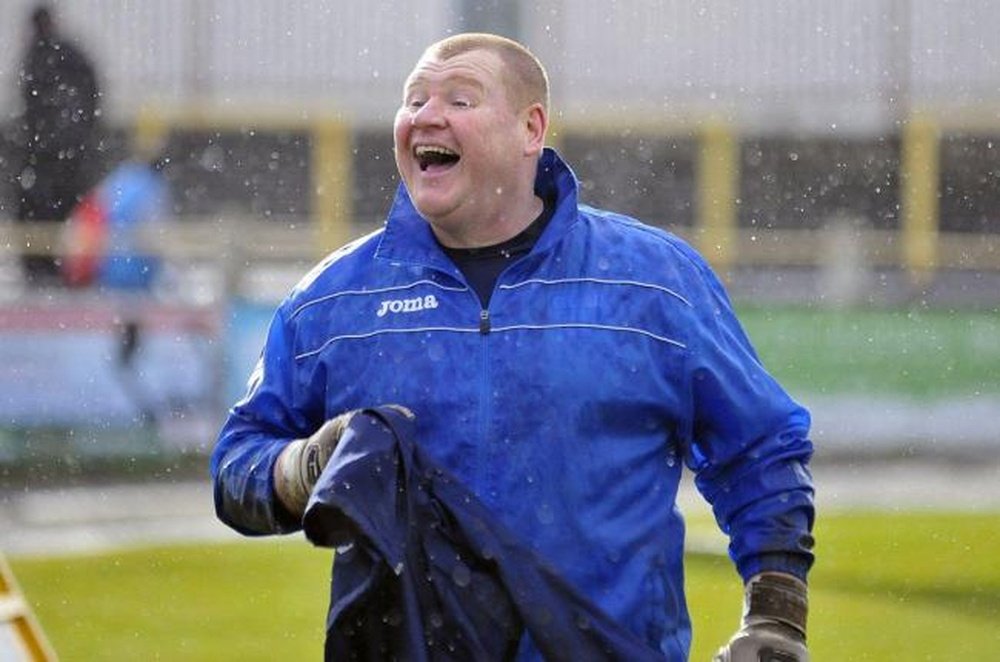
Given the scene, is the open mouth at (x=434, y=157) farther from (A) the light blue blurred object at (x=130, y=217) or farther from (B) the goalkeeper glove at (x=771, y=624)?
(A) the light blue blurred object at (x=130, y=217)

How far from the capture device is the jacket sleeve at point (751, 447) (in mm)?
3682

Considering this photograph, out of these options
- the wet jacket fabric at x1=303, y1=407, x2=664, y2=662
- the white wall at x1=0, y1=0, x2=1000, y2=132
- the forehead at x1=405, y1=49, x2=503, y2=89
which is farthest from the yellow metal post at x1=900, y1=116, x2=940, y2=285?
the wet jacket fabric at x1=303, y1=407, x2=664, y2=662

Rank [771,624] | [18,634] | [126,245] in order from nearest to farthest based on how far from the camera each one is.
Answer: [771,624], [18,634], [126,245]

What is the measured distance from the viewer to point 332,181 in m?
15.8

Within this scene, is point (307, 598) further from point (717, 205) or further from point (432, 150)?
point (717, 205)

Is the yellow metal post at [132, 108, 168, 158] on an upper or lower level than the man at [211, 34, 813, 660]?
lower

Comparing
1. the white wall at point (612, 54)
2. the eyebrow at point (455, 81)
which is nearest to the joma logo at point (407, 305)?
the eyebrow at point (455, 81)

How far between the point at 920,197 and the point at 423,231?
42.5 ft

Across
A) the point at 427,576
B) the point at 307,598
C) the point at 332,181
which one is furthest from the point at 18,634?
the point at 332,181


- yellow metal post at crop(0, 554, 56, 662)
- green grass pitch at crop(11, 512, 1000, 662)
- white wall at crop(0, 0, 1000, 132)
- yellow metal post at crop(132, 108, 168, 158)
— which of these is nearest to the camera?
yellow metal post at crop(0, 554, 56, 662)

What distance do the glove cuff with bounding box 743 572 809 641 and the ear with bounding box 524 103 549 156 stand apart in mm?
794

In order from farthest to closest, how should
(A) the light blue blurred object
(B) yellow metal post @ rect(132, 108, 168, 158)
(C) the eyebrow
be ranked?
(B) yellow metal post @ rect(132, 108, 168, 158) < (A) the light blue blurred object < (C) the eyebrow

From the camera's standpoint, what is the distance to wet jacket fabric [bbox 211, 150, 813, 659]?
3648 millimetres

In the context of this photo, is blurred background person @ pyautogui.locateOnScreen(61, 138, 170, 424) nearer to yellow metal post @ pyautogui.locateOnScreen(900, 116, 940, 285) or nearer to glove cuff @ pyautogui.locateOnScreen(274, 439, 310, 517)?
yellow metal post @ pyautogui.locateOnScreen(900, 116, 940, 285)
